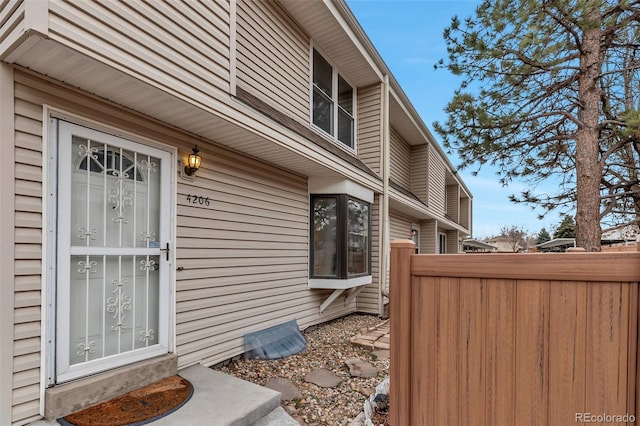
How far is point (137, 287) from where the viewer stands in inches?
119

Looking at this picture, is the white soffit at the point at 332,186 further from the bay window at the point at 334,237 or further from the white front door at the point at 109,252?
the white front door at the point at 109,252

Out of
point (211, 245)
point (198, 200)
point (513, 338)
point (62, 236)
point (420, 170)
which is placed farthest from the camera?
point (420, 170)

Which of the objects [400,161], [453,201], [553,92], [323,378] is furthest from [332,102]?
[453,201]

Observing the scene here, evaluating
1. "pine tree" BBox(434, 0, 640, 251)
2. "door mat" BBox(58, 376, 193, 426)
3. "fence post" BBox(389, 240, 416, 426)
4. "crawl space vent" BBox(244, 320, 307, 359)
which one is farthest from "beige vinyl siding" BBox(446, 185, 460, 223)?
"fence post" BBox(389, 240, 416, 426)

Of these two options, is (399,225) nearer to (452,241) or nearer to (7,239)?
(452,241)

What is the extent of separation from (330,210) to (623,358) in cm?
450

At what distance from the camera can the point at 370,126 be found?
7258 mm

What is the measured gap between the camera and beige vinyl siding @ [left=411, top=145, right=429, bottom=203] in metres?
10.8

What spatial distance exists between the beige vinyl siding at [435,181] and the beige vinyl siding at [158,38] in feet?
29.1

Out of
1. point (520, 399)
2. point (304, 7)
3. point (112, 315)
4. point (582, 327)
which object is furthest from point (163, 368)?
point (304, 7)

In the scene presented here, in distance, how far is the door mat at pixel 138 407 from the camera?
232 centimetres

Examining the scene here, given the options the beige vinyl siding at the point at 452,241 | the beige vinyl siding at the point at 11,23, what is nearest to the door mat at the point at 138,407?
the beige vinyl siding at the point at 11,23

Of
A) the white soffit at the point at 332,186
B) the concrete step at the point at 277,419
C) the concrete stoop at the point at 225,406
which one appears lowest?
the concrete step at the point at 277,419

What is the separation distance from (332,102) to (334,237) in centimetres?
272
